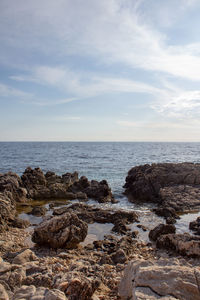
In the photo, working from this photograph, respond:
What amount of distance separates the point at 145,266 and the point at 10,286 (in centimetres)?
317

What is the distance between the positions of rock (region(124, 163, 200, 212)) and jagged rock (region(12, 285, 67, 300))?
48.1 ft

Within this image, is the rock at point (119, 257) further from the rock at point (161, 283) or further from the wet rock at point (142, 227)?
the wet rock at point (142, 227)

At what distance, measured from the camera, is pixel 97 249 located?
10.1m

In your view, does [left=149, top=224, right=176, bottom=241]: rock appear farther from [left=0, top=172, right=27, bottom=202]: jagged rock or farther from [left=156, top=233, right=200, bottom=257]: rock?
[left=0, top=172, right=27, bottom=202]: jagged rock

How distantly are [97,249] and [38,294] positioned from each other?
598 centimetres

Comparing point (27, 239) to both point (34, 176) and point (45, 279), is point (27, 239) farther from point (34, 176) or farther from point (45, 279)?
point (34, 176)

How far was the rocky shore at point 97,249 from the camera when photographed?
15.2 feet

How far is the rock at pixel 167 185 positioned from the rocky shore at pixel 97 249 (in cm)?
8

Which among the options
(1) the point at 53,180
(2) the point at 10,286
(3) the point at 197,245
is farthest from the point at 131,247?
(1) the point at 53,180

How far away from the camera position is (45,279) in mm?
5746

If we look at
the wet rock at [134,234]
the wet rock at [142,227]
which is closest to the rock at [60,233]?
the wet rock at [134,234]

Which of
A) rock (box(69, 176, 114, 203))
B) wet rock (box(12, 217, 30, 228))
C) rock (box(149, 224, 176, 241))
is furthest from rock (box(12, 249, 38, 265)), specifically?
rock (box(69, 176, 114, 203))

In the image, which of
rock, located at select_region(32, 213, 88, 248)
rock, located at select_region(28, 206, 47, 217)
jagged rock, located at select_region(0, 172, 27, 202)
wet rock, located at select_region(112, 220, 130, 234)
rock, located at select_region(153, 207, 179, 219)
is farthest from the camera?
jagged rock, located at select_region(0, 172, 27, 202)

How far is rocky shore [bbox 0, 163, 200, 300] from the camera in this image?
4.64m
